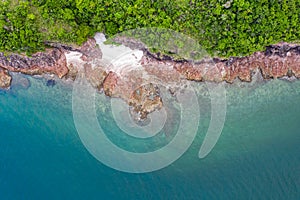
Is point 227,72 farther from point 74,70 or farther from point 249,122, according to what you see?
point 74,70

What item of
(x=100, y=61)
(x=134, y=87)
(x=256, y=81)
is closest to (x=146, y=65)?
(x=134, y=87)

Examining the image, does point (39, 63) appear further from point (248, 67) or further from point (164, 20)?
point (248, 67)

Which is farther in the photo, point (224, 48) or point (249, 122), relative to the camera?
point (249, 122)

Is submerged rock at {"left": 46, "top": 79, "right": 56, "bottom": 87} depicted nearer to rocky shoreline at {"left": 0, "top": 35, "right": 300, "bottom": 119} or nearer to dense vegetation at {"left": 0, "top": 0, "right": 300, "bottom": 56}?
rocky shoreline at {"left": 0, "top": 35, "right": 300, "bottom": 119}

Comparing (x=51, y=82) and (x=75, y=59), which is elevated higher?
(x=75, y=59)

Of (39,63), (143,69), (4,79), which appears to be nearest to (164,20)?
(143,69)

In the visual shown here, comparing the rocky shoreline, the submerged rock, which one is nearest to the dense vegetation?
the rocky shoreline
